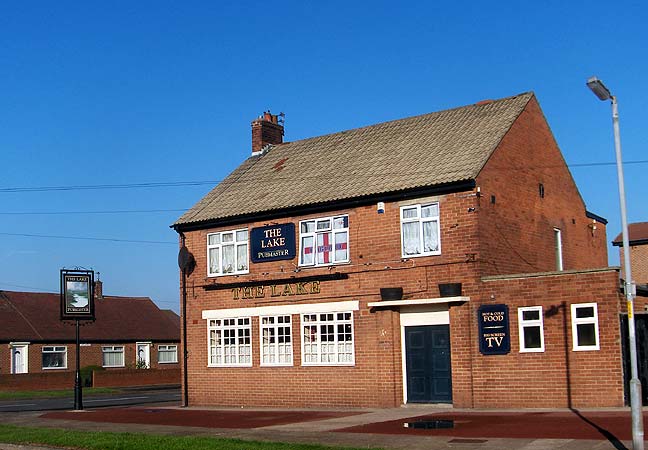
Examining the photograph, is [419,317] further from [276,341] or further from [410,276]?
[276,341]

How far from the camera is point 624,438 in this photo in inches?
622

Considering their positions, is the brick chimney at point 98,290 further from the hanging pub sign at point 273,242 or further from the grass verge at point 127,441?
the grass verge at point 127,441

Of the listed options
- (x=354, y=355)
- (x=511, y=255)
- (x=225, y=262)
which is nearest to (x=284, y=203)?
(x=225, y=262)

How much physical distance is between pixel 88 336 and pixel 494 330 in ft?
130

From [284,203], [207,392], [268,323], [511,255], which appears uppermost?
[284,203]

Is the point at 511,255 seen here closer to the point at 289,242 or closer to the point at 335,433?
the point at 289,242

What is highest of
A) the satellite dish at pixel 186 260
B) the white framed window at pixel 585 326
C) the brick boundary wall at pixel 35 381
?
the satellite dish at pixel 186 260

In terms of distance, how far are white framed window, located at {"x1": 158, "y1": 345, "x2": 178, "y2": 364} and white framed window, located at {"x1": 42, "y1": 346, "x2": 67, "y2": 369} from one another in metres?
8.08

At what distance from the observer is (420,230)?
2534cm

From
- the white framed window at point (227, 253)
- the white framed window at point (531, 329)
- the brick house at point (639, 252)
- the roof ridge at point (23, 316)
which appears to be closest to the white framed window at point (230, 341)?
the white framed window at point (227, 253)

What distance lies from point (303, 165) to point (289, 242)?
14.5 ft

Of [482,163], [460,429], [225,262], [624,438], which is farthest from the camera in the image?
[225,262]

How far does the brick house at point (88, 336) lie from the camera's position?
54.0 metres

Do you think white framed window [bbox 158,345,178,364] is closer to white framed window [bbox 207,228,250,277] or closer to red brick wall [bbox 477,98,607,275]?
white framed window [bbox 207,228,250,277]
